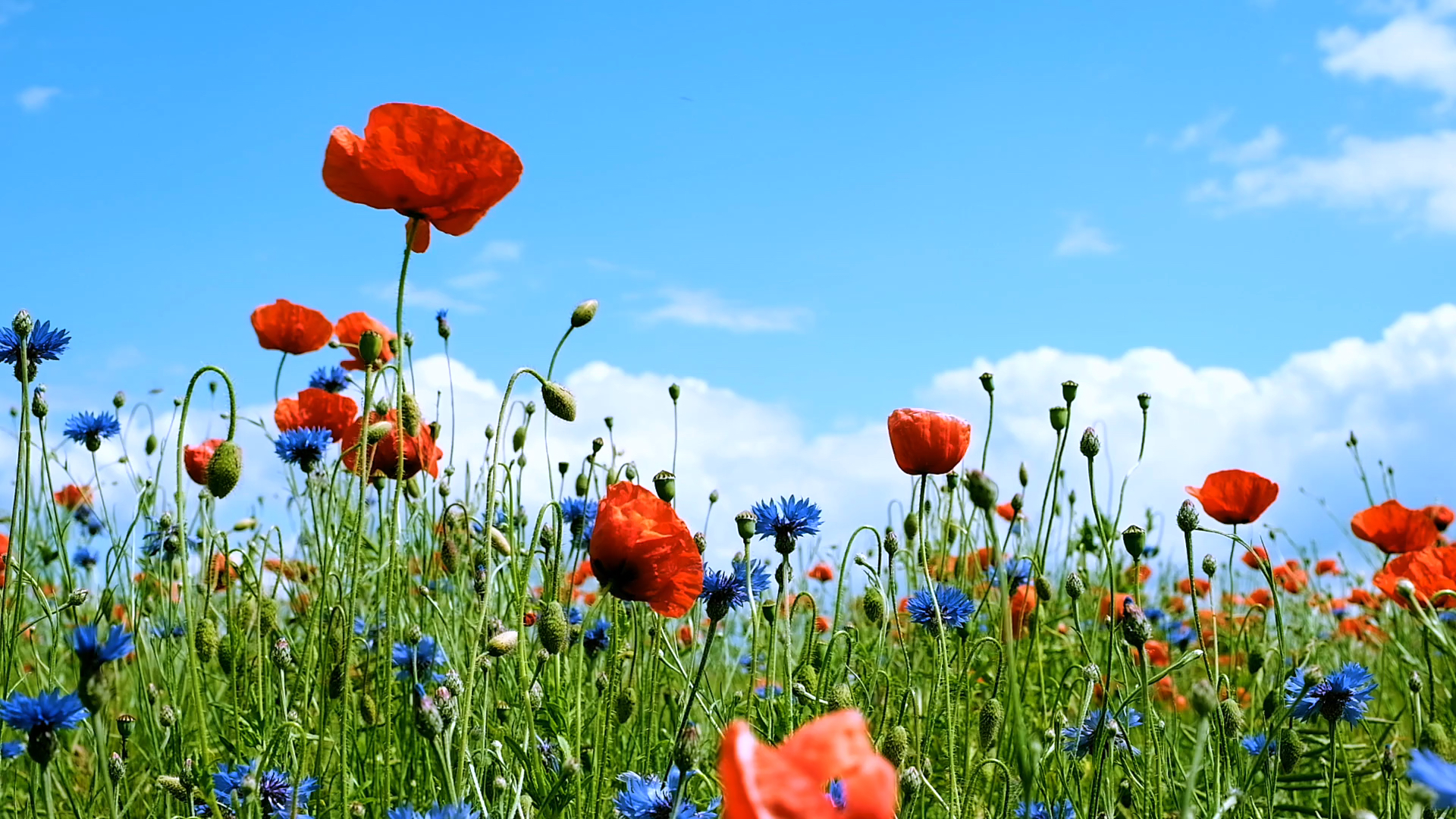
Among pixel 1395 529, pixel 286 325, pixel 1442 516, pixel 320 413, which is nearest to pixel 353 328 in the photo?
pixel 286 325

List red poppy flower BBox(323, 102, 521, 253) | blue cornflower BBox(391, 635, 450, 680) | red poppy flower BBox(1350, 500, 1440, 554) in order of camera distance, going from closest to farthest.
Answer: red poppy flower BBox(323, 102, 521, 253), blue cornflower BBox(391, 635, 450, 680), red poppy flower BBox(1350, 500, 1440, 554)

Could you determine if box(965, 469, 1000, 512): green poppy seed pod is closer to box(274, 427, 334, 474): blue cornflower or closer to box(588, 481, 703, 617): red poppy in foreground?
box(588, 481, 703, 617): red poppy in foreground

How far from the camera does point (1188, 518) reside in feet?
6.57

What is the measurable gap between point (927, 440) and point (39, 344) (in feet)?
5.15

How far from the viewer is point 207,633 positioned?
189 centimetres

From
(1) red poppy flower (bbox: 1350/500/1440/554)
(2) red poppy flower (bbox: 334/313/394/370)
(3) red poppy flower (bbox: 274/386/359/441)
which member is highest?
Answer: (2) red poppy flower (bbox: 334/313/394/370)

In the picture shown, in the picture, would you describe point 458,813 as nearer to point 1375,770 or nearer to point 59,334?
point 59,334

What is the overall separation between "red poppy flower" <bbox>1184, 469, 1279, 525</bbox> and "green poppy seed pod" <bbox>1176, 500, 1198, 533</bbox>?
0.50 metres

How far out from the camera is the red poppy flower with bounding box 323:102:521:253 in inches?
64.3

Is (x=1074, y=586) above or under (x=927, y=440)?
under

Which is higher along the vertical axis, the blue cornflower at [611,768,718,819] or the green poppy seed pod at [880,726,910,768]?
the green poppy seed pod at [880,726,910,768]

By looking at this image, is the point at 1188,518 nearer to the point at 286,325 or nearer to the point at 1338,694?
the point at 1338,694

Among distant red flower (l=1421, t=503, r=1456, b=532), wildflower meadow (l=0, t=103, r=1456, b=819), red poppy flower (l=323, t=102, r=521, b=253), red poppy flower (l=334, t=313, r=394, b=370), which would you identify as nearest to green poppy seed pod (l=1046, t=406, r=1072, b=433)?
wildflower meadow (l=0, t=103, r=1456, b=819)

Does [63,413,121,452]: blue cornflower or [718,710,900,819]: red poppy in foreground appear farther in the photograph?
[63,413,121,452]: blue cornflower
